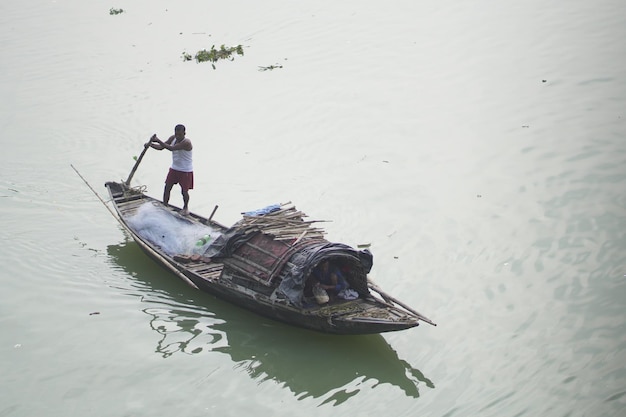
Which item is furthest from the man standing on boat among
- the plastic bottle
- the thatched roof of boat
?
the thatched roof of boat

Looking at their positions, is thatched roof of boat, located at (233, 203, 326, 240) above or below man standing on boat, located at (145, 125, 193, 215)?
below

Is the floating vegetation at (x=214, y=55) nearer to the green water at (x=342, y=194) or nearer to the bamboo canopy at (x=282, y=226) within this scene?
the green water at (x=342, y=194)

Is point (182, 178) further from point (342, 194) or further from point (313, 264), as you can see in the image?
point (313, 264)

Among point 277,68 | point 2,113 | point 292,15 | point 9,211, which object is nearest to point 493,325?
point 9,211

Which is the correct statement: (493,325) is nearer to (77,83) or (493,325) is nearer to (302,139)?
(302,139)

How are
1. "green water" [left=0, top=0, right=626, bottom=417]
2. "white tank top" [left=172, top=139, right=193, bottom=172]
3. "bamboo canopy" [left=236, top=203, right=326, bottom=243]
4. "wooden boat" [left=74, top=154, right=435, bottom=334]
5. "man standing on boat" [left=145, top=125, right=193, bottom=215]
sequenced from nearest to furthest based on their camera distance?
"green water" [left=0, top=0, right=626, bottom=417], "wooden boat" [left=74, top=154, right=435, bottom=334], "bamboo canopy" [left=236, top=203, right=326, bottom=243], "man standing on boat" [left=145, top=125, right=193, bottom=215], "white tank top" [left=172, top=139, right=193, bottom=172]

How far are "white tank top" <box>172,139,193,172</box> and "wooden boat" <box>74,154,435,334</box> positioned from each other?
4.05 feet

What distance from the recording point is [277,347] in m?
7.92

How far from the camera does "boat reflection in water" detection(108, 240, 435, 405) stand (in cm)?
734

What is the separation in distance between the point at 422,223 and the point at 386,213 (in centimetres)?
61

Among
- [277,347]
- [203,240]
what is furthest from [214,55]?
[277,347]

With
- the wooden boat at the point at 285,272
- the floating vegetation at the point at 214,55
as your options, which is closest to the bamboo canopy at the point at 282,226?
the wooden boat at the point at 285,272

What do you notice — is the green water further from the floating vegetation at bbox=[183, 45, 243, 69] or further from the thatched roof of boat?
the thatched roof of boat

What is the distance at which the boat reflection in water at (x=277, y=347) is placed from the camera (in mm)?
7336
